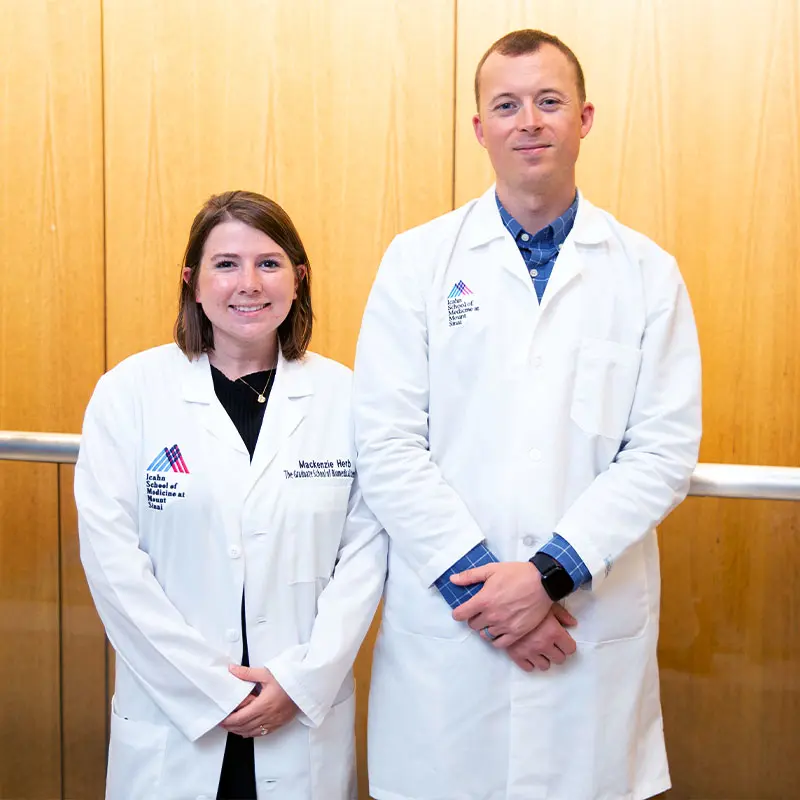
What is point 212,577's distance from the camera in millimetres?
1742

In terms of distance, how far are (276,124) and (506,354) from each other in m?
1.81

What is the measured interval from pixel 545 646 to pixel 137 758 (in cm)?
77

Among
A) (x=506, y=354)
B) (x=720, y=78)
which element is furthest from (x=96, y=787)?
(x=720, y=78)

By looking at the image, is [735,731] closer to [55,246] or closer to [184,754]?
[184,754]

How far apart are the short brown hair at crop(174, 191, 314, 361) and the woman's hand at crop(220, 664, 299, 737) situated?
612 millimetres

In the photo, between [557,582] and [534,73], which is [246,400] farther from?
[534,73]

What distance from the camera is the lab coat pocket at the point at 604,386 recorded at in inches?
68.4

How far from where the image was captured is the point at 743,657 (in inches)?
77.7

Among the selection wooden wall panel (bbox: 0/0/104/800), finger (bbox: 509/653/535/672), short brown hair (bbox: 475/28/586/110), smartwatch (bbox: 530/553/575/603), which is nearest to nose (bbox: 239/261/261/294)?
short brown hair (bbox: 475/28/586/110)

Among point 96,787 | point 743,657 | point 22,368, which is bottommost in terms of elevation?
point 96,787

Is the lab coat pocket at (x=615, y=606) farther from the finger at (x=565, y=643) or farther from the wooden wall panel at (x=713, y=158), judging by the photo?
the wooden wall panel at (x=713, y=158)

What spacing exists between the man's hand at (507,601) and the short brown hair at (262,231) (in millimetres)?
599

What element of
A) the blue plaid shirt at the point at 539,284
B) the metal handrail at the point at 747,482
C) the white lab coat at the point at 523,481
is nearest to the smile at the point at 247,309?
the white lab coat at the point at 523,481

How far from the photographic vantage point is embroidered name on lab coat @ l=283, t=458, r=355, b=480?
1.80 meters
